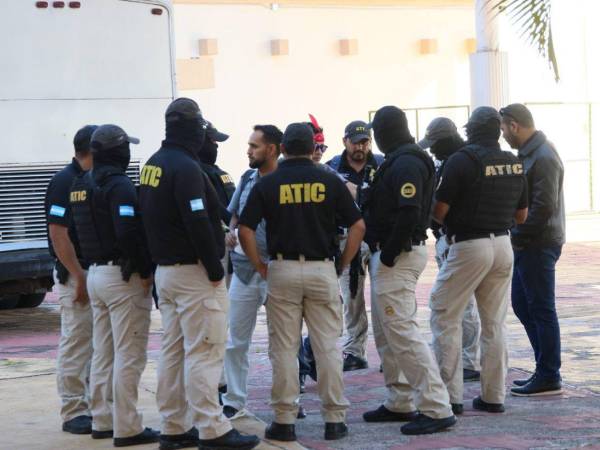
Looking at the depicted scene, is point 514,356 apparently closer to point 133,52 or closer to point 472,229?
point 472,229

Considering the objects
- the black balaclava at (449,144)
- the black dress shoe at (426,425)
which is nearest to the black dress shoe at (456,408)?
the black dress shoe at (426,425)

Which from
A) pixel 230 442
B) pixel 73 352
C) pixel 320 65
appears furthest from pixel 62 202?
pixel 320 65

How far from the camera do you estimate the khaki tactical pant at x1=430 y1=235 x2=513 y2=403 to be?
7543 mm

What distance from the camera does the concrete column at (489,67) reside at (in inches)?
Answer: 753

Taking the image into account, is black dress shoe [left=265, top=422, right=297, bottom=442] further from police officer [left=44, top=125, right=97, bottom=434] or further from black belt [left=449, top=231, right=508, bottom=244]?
black belt [left=449, top=231, right=508, bottom=244]

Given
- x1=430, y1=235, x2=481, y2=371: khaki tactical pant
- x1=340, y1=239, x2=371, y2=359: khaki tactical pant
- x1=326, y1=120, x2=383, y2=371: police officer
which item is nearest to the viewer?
x1=430, y1=235, x2=481, y2=371: khaki tactical pant

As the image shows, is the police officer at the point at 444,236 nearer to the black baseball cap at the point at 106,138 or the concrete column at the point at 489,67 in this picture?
the black baseball cap at the point at 106,138

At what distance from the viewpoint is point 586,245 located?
1980 cm

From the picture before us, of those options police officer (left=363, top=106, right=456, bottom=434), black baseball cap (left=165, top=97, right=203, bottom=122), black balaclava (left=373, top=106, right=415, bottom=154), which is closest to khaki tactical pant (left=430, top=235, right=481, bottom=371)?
police officer (left=363, top=106, right=456, bottom=434)

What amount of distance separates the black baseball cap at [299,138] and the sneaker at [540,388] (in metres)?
2.47

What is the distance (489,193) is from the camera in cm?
747

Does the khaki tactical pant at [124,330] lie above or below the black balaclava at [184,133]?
below

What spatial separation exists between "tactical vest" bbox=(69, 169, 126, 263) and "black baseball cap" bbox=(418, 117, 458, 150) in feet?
8.07

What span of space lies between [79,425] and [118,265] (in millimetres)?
1184
